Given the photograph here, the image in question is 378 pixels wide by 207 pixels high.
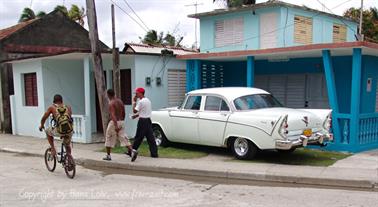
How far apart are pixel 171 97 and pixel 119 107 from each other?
5.18 metres

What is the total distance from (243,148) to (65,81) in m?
8.51

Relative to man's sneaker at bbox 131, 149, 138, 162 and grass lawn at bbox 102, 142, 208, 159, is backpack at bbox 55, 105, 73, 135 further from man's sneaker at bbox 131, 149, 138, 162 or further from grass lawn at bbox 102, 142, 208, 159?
grass lawn at bbox 102, 142, 208, 159

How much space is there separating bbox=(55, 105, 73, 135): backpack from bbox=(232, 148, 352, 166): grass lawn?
3990 mm

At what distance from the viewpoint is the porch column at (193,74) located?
47.0 feet

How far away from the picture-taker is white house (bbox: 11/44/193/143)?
554 inches

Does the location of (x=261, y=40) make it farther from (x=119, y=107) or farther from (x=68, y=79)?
(x=119, y=107)

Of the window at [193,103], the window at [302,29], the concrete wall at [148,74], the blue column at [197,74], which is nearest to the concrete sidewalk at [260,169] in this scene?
the window at [193,103]

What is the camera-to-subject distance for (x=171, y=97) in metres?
15.1

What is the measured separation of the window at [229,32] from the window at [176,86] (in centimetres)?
405

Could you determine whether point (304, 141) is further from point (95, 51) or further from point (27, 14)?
point (27, 14)

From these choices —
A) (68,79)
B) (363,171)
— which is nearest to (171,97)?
(68,79)

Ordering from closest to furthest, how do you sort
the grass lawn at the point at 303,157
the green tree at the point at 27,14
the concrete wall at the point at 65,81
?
the grass lawn at the point at 303,157, the concrete wall at the point at 65,81, the green tree at the point at 27,14

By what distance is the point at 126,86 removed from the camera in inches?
578

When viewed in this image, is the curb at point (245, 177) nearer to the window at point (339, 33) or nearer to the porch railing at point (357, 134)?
the porch railing at point (357, 134)
